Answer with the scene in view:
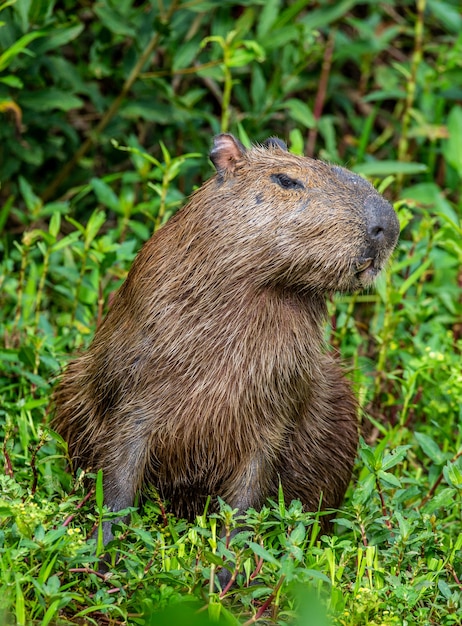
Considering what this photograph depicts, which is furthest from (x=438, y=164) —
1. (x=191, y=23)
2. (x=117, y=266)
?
(x=117, y=266)

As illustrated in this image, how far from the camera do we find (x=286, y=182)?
363cm

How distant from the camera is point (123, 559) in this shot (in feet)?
10.7

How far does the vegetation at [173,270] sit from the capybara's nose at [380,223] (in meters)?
0.67

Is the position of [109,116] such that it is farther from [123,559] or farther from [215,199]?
[123,559]

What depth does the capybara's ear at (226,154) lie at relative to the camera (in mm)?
3697

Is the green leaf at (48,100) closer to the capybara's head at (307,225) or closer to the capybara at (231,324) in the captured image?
the capybara at (231,324)

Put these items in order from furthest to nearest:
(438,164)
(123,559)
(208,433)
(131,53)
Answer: (438,164) < (131,53) < (208,433) < (123,559)

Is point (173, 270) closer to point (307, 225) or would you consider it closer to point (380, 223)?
point (307, 225)

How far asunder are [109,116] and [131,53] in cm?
35

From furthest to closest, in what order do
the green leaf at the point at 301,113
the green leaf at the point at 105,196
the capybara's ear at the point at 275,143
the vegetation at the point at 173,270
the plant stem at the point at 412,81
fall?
the plant stem at the point at 412,81 → the green leaf at the point at 301,113 → the green leaf at the point at 105,196 → the capybara's ear at the point at 275,143 → the vegetation at the point at 173,270

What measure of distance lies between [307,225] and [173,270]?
47 cm

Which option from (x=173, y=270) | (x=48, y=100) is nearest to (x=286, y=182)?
(x=173, y=270)

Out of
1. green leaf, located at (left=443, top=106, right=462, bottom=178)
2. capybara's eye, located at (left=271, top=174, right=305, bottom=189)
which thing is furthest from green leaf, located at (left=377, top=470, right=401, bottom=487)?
green leaf, located at (left=443, top=106, right=462, bottom=178)

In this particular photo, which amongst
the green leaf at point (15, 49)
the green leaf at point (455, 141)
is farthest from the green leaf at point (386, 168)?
the green leaf at point (15, 49)
